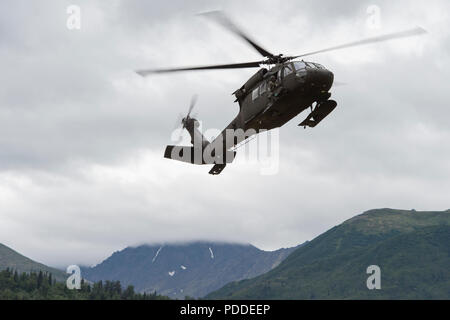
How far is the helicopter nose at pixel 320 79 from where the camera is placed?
110ft

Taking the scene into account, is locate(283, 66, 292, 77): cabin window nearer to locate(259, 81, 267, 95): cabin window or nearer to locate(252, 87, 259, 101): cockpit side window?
locate(259, 81, 267, 95): cabin window

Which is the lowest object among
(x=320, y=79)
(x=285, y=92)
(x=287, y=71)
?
(x=285, y=92)

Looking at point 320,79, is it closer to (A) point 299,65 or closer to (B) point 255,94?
(A) point 299,65

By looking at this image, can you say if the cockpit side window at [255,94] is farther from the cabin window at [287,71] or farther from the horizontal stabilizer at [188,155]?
the horizontal stabilizer at [188,155]

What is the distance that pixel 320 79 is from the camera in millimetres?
33781

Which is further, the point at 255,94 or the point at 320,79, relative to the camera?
the point at 255,94

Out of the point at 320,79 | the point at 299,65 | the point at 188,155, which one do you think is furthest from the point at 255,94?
the point at 188,155

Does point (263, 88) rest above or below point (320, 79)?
above

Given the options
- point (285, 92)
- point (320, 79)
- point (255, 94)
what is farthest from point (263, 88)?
point (320, 79)

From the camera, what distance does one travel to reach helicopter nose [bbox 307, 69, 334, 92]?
3359cm

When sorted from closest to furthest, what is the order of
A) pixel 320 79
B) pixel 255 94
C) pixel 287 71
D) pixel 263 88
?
1. pixel 320 79
2. pixel 287 71
3. pixel 263 88
4. pixel 255 94

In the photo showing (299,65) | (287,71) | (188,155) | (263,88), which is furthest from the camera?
(188,155)
